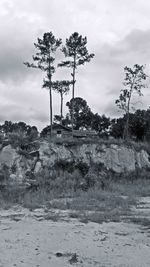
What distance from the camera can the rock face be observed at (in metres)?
26.6

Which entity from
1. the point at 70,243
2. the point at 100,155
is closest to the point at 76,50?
the point at 100,155

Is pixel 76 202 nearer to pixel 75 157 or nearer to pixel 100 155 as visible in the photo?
pixel 75 157

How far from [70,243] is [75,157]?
21448mm

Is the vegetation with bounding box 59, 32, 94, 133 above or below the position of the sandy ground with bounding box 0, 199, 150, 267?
above

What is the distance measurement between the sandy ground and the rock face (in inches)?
613

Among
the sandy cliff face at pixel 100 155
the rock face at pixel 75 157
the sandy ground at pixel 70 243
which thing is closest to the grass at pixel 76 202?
the sandy ground at pixel 70 243

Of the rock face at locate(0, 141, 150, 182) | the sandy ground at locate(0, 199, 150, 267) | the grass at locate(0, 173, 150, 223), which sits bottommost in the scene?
the sandy ground at locate(0, 199, 150, 267)

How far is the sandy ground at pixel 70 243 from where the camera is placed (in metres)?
6.67

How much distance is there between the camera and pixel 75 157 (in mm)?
29406

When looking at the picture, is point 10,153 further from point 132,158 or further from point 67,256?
point 67,256

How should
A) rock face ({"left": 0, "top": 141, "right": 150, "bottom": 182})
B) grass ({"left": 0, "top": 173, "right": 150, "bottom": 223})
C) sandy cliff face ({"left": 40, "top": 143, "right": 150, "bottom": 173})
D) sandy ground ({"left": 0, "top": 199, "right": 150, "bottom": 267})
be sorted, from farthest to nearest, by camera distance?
sandy cliff face ({"left": 40, "top": 143, "right": 150, "bottom": 173}) → rock face ({"left": 0, "top": 141, "right": 150, "bottom": 182}) → grass ({"left": 0, "top": 173, "right": 150, "bottom": 223}) → sandy ground ({"left": 0, "top": 199, "right": 150, "bottom": 267})

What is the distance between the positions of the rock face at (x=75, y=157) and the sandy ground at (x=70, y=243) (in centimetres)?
1558

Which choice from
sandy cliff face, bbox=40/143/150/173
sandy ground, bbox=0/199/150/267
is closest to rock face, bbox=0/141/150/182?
sandy cliff face, bbox=40/143/150/173

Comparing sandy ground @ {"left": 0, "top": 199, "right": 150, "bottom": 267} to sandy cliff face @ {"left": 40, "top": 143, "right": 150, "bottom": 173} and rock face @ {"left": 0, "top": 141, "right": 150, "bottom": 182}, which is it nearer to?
rock face @ {"left": 0, "top": 141, "right": 150, "bottom": 182}
